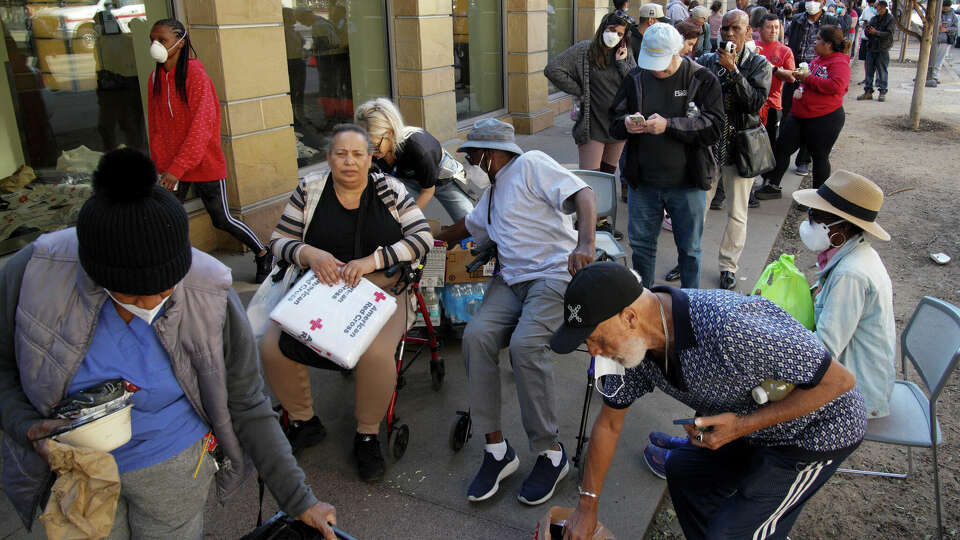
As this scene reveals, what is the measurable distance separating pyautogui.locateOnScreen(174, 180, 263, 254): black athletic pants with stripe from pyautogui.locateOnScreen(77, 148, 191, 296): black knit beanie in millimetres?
4058

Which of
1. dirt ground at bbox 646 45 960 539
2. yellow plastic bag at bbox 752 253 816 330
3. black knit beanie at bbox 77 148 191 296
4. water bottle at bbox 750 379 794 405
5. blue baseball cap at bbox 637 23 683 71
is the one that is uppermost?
blue baseball cap at bbox 637 23 683 71

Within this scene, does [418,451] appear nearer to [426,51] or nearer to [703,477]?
[703,477]

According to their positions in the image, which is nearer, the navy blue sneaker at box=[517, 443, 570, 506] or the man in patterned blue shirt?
the man in patterned blue shirt

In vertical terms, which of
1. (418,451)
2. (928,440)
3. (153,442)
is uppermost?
(153,442)

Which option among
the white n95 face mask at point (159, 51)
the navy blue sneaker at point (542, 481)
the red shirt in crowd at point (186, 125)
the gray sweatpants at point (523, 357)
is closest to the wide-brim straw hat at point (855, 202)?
the gray sweatpants at point (523, 357)

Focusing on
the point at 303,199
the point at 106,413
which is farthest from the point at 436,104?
the point at 106,413

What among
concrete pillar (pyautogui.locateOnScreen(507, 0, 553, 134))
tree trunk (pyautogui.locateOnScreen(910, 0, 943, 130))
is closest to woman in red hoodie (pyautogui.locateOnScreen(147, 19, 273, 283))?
concrete pillar (pyautogui.locateOnScreen(507, 0, 553, 134))

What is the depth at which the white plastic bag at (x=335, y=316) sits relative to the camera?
347 cm

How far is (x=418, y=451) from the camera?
12.9ft

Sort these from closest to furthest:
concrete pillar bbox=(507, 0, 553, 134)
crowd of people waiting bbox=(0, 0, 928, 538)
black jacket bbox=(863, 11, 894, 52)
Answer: crowd of people waiting bbox=(0, 0, 928, 538) → concrete pillar bbox=(507, 0, 553, 134) → black jacket bbox=(863, 11, 894, 52)

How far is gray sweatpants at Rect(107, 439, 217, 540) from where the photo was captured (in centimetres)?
218

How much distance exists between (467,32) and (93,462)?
9.96m

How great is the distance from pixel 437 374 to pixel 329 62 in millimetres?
5097

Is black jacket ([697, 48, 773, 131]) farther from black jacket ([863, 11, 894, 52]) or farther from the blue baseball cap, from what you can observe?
black jacket ([863, 11, 894, 52])
